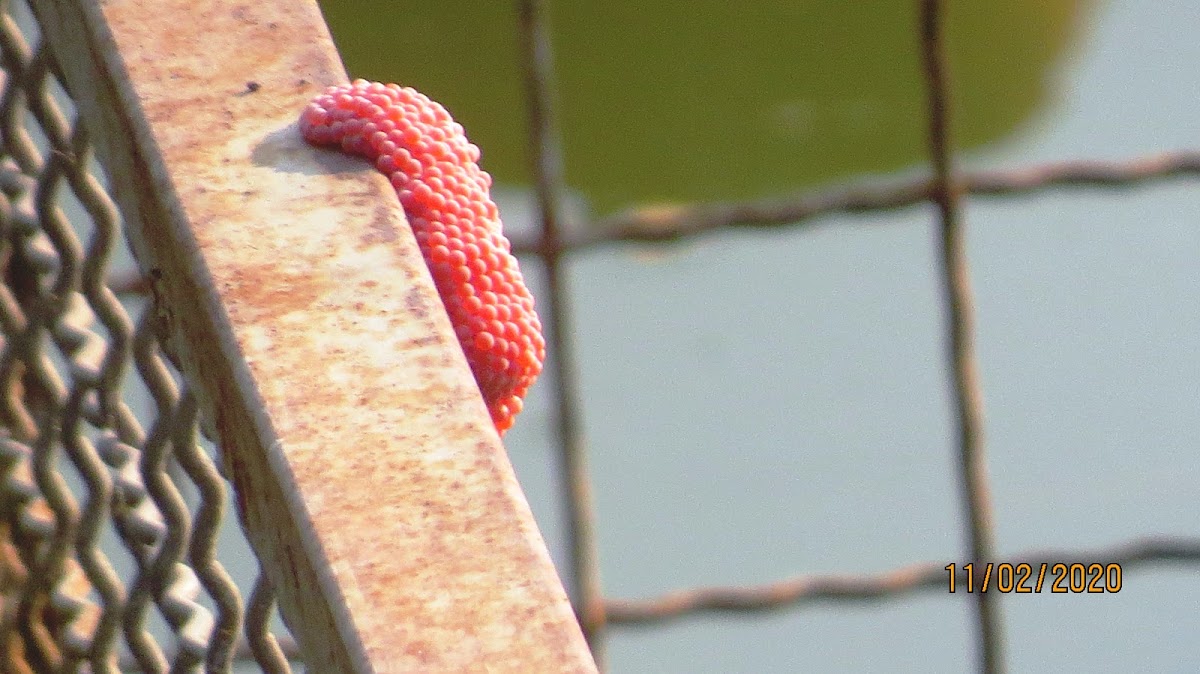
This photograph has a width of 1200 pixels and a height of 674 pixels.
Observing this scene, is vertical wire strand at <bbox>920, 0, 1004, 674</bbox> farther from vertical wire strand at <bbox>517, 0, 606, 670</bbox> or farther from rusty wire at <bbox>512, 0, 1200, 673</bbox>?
vertical wire strand at <bbox>517, 0, 606, 670</bbox>

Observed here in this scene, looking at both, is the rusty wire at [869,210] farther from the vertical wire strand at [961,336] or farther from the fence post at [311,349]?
the fence post at [311,349]

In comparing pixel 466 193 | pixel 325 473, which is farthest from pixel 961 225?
pixel 325 473

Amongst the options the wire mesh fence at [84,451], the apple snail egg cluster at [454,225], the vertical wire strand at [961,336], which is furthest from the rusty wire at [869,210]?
the apple snail egg cluster at [454,225]

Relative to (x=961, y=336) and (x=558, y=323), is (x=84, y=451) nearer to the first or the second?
(x=558, y=323)

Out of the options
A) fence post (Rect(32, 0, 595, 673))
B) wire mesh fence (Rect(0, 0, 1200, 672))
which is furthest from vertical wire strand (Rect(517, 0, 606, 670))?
fence post (Rect(32, 0, 595, 673))

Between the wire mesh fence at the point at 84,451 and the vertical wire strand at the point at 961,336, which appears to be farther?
the vertical wire strand at the point at 961,336
